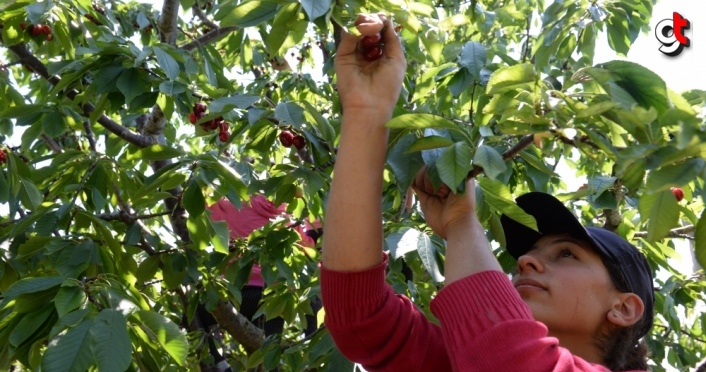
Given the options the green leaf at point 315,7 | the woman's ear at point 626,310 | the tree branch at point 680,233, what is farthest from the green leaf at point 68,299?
the tree branch at point 680,233

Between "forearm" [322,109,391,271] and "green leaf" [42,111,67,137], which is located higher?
"forearm" [322,109,391,271]

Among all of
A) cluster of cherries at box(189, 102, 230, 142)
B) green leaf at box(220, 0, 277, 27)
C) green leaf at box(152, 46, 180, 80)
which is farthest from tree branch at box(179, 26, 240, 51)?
green leaf at box(220, 0, 277, 27)

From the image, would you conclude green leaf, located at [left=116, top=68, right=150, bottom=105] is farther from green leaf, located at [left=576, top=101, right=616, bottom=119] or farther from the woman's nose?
green leaf, located at [left=576, top=101, right=616, bottom=119]

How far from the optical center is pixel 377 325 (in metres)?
1.78

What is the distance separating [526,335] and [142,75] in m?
1.94

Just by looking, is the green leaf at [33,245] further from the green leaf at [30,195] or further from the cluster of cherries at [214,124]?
the cluster of cherries at [214,124]

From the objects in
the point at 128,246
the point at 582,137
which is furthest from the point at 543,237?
the point at 128,246

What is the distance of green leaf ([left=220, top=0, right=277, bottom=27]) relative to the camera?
6.57ft

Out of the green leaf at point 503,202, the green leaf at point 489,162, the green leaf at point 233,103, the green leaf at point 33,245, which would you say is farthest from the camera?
the green leaf at point 33,245

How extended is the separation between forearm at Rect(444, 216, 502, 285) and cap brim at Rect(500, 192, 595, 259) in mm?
354

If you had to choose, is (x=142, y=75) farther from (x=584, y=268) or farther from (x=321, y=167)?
(x=584, y=268)

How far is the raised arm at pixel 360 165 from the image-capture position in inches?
65.7

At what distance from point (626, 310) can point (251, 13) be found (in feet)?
3.36

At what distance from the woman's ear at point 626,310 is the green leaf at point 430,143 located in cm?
55
